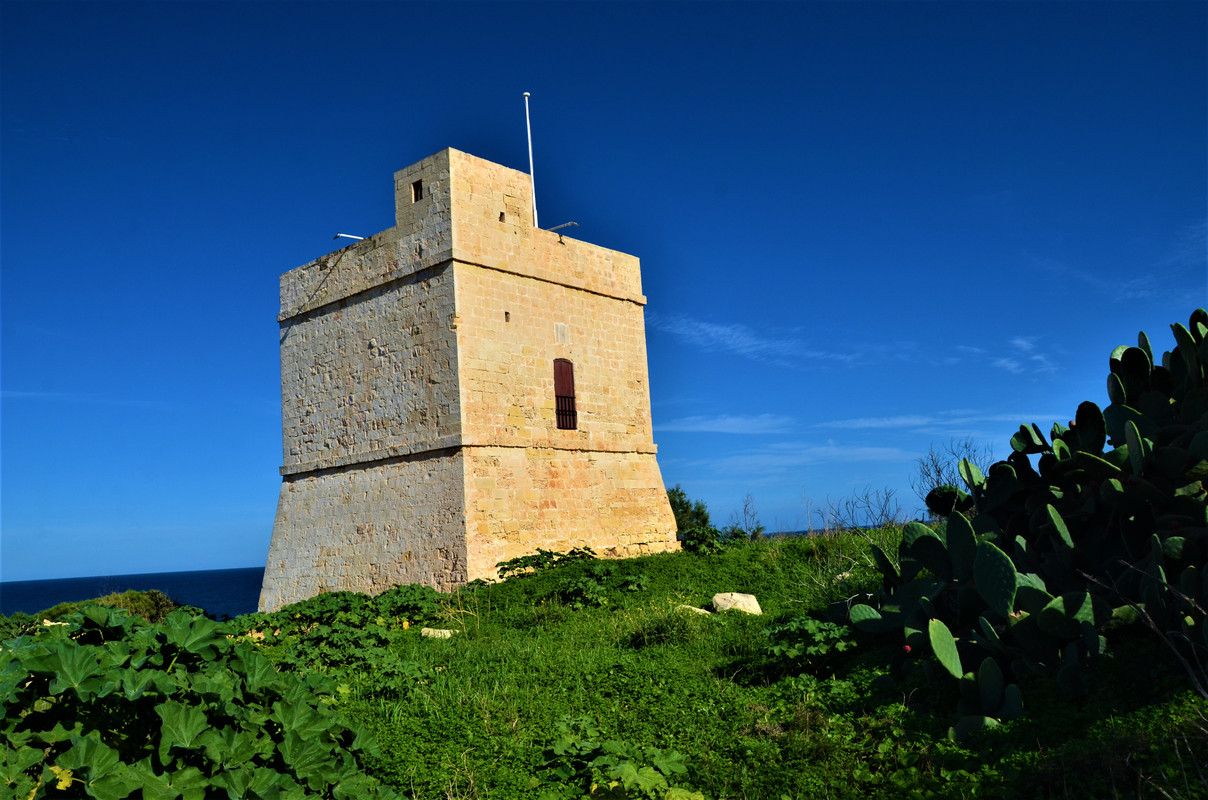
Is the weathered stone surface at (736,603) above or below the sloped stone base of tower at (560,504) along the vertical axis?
below

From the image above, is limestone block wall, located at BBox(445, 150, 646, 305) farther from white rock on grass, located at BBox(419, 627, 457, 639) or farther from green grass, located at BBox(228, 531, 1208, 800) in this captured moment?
green grass, located at BBox(228, 531, 1208, 800)

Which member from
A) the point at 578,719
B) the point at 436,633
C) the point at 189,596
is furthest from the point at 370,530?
the point at 189,596

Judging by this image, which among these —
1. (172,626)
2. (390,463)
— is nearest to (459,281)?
(390,463)

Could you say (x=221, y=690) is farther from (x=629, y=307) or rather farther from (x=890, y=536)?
(x=629, y=307)

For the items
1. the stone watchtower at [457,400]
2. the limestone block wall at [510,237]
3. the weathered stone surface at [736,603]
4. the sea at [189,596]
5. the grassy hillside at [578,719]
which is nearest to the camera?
the grassy hillside at [578,719]

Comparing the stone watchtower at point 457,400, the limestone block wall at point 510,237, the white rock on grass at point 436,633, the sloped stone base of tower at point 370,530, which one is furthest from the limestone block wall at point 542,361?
the white rock on grass at point 436,633

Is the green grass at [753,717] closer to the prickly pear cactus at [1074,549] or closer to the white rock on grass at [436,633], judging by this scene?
the prickly pear cactus at [1074,549]

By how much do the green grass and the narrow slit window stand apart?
6.03 m

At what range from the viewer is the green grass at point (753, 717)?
379 cm

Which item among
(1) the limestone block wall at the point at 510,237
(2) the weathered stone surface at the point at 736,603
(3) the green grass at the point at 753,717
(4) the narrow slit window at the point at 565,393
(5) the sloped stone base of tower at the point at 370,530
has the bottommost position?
(3) the green grass at the point at 753,717

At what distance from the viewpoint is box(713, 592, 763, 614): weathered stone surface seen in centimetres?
816

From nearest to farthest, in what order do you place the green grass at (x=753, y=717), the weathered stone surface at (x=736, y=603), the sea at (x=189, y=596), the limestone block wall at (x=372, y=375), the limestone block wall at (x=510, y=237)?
the green grass at (x=753, y=717) < the weathered stone surface at (x=736, y=603) < the limestone block wall at (x=372, y=375) < the limestone block wall at (x=510, y=237) < the sea at (x=189, y=596)

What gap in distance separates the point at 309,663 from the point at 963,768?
4928 mm

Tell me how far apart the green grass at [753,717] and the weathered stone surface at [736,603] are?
369 mm
